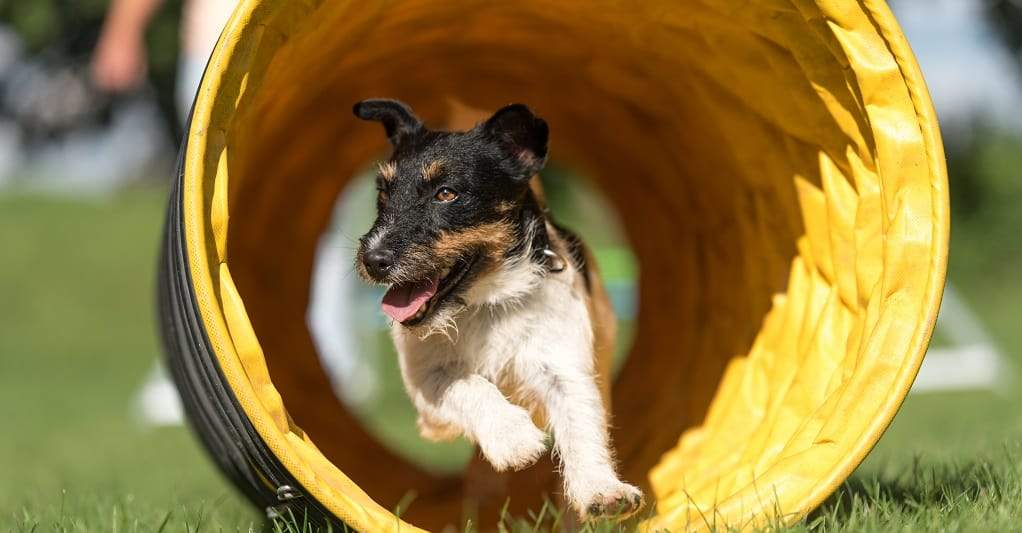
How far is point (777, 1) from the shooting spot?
367 centimetres

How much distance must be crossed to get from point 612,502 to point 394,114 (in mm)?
1792

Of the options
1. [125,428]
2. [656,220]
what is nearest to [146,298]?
[125,428]

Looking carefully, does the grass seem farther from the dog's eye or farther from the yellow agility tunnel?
the dog's eye

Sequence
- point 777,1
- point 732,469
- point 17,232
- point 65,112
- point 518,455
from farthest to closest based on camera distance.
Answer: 1. point 65,112
2. point 17,232
3. point 732,469
4. point 777,1
5. point 518,455

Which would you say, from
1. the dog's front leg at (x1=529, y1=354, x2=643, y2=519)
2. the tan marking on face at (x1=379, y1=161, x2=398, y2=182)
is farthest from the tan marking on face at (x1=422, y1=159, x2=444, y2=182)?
the dog's front leg at (x1=529, y1=354, x2=643, y2=519)

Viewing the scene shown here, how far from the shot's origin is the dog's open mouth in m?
3.61

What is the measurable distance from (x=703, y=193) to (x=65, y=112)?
2505 cm

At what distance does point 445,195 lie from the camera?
3.78 m

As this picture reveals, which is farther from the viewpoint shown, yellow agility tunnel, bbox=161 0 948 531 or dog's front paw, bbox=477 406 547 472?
dog's front paw, bbox=477 406 547 472

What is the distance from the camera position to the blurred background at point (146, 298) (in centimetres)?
540

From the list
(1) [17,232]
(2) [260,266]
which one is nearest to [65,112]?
(1) [17,232]

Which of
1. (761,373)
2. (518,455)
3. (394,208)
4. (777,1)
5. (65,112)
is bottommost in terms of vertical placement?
(65,112)

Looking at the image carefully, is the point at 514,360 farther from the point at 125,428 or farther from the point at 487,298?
the point at 125,428

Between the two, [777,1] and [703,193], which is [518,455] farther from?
[703,193]
